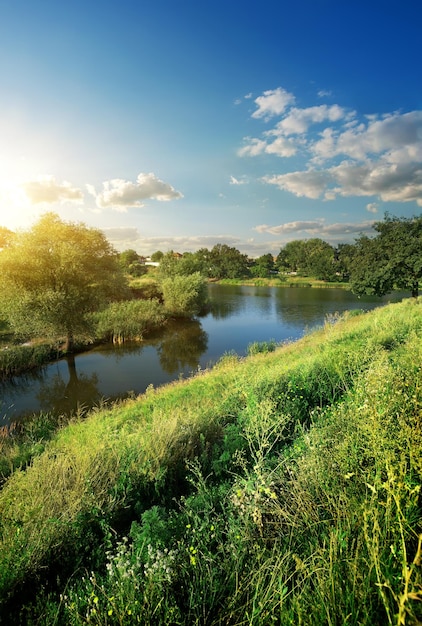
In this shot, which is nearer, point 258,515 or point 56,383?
point 258,515

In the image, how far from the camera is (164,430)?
491 centimetres

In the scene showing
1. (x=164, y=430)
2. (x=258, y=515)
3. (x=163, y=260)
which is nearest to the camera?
(x=258, y=515)

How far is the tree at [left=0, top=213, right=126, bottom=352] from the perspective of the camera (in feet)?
50.6

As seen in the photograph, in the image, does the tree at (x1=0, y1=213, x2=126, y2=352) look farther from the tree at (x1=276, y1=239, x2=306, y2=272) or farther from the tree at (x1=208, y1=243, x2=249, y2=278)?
the tree at (x1=276, y1=239, x2=306, y2=272)

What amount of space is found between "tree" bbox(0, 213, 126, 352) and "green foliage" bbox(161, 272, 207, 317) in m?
10.5

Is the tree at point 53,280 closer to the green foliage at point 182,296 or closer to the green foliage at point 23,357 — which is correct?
the green foliage at point 23,357

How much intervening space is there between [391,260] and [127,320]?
23.4 metres

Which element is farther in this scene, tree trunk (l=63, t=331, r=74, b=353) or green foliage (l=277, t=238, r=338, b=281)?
green foliage (l=277, t=238, r=338, b=281)

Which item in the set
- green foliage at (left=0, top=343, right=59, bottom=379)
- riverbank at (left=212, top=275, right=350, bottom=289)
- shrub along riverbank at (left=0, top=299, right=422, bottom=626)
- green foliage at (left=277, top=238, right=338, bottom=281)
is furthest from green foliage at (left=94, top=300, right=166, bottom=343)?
green foliage at (left=277, top=238, right=338, bottom=281)

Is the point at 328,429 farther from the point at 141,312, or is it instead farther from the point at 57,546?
the point at 141,312

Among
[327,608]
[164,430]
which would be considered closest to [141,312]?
[164,430]

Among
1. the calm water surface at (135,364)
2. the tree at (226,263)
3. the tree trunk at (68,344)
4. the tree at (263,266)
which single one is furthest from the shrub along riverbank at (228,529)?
the tree at (263,266)

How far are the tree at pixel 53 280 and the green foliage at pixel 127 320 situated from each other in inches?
101

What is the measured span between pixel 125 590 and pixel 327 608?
54.6 inches
